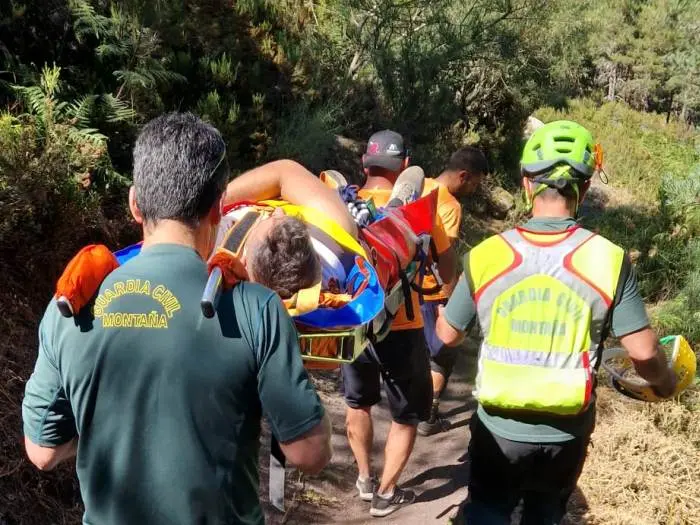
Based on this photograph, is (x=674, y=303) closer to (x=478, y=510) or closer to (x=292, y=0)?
(x=478, y=510)

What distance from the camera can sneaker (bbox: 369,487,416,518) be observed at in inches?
163

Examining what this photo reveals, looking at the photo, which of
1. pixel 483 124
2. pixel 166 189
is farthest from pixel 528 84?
pixel 166 189

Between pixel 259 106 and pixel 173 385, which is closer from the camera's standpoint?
pixel 173 385

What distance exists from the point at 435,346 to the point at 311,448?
354 centimetres

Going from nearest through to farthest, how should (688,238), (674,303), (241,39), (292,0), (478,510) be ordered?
(478,510) < (674,303) < (688,238) < (241,39) < (292,0)

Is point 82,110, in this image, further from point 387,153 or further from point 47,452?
point 47,452

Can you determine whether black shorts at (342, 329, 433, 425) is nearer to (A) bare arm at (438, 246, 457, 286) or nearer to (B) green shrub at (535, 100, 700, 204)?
(A) bare arm at (438, 246, 457, 286)

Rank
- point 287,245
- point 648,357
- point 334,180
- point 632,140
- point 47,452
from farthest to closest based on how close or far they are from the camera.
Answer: point 632,140, point 334,180, point 648,357, point 287,245, point 47,452

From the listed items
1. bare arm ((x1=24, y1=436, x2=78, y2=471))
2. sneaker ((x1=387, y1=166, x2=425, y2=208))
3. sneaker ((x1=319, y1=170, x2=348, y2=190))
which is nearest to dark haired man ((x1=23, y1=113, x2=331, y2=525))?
bare arm ((x1=24, y1=436, x2=78, y2=471))

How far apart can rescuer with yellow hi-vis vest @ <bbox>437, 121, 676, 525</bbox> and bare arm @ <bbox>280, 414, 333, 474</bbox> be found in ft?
3.13

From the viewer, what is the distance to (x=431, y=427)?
5.32 metres

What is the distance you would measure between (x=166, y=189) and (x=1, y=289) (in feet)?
8.90

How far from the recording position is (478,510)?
2.68 m

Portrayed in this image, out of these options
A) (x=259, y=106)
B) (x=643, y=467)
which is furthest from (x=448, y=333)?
(x=259, y=106)
